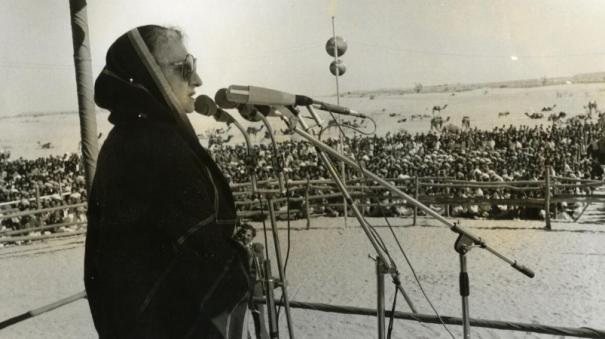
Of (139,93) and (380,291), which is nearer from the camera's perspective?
(139,93)

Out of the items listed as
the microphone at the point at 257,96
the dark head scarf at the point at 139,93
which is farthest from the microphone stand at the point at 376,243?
the dark head scarf at the point at 139,93

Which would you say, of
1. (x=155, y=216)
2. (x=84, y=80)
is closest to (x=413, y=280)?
(x=84, y=80)

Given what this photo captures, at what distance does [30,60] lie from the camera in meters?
4.18

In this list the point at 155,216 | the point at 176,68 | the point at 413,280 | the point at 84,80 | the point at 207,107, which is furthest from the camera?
the point at 413,280

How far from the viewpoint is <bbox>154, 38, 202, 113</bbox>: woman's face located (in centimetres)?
126

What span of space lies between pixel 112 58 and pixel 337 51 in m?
6.76

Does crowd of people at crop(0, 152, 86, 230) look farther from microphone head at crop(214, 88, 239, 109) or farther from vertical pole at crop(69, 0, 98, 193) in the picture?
microphone head at crop(214, 88, 239, 109)

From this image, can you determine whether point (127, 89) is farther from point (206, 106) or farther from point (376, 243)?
point (376, 243)

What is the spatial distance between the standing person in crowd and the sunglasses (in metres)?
0.03

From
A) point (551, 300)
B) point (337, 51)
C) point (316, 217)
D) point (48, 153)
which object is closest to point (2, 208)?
point (48, 153)

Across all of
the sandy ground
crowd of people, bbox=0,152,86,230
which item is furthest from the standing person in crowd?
crowd of people, bbox=0,152,86,230

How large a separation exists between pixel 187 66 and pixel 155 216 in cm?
38

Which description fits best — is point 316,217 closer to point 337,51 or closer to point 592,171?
point 337,51

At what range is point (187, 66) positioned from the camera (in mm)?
1290
